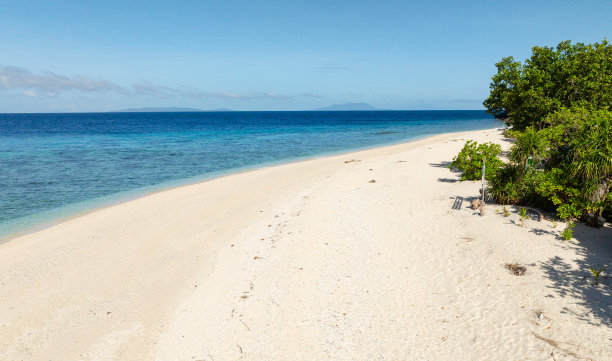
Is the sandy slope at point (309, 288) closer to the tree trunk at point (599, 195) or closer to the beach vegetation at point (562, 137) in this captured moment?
the tree trunk at point (599, 195)

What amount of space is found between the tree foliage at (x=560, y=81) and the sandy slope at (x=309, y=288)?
9.66 meters

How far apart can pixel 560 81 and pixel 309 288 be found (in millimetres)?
19745

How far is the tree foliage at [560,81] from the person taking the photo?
18.1 meters

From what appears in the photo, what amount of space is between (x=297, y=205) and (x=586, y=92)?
57.7ft

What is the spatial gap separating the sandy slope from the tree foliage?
31.7 feet

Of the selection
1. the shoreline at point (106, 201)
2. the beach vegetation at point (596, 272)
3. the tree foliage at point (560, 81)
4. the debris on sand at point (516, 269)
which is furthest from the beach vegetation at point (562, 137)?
the shoreline at point (106, 201)

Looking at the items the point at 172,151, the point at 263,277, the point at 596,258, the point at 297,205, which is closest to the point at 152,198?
the point at 297,205

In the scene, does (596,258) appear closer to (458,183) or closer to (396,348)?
(396,348)

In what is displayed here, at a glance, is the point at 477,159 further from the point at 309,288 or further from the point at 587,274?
the point at 309,288

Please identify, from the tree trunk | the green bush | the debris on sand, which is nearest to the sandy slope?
the debris on sand

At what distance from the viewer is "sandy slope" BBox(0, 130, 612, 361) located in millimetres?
6559

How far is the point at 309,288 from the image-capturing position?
852 cm

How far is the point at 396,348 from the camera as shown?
636cm

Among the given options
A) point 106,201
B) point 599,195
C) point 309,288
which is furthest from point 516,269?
point 106,201
